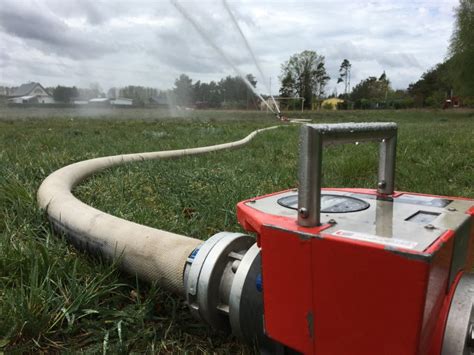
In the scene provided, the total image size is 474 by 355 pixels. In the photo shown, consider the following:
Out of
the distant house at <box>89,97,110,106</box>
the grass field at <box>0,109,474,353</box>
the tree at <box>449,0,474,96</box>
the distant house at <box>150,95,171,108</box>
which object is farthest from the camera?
A: the tree at <box>449,0,474,96</box>

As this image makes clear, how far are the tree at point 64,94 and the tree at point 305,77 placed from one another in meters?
28.0

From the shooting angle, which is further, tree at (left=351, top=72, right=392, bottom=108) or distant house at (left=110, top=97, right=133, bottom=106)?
tree at (left=351, top=72, right=392, bottom=108)

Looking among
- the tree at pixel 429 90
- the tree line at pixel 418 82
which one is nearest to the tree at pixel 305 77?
the tree line at pixel 418 82

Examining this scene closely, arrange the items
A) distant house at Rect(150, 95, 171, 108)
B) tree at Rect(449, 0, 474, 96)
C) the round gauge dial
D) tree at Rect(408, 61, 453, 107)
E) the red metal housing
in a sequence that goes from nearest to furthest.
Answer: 1. the red metal housing
2. the round gauge dial
3. distant house at Rect(150, 95, 171, 108)
4. tree at Rect(449, 0, 474, 96)
5. tree at Rect(408, 61, 453, 107)

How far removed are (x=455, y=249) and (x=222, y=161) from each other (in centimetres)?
318

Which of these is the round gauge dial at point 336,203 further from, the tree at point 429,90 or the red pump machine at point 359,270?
the tree at point 429,90

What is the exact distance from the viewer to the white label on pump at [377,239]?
0.66 meters

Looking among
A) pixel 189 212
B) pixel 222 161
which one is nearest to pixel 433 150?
pixel 222 161

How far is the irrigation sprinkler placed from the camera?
67cm

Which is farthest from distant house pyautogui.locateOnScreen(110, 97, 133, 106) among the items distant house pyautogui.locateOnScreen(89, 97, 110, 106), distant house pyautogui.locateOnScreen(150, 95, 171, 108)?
distant house pyautogui.locateOnScreen(150, 95, 171, 108)

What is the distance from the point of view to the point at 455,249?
31.2 inches

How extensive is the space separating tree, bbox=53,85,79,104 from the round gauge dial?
24.3 m

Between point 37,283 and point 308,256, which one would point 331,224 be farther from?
point 37,283

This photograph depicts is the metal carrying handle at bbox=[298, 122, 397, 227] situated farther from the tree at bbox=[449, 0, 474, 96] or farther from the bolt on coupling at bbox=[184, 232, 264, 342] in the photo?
the tree at bbox=[449, 0, 474, 96]
